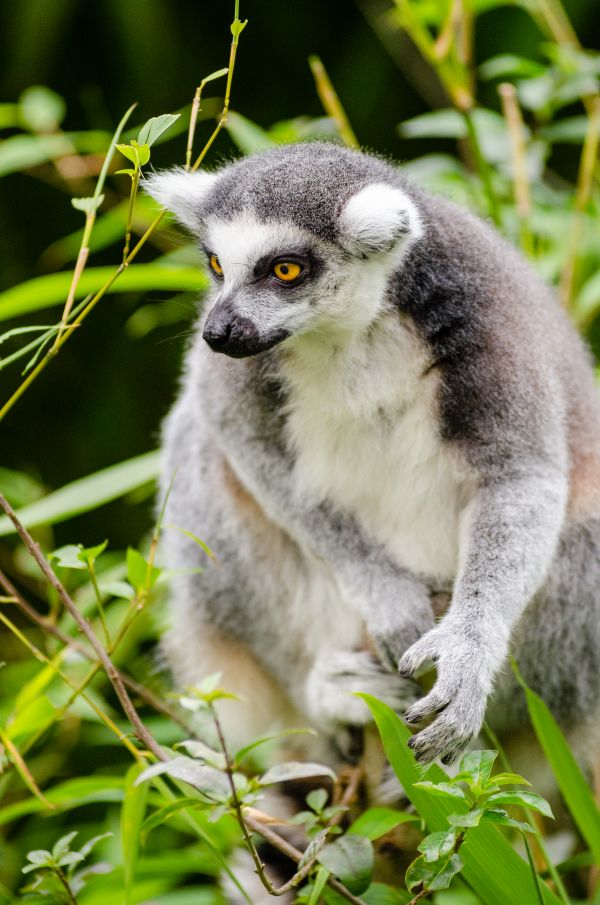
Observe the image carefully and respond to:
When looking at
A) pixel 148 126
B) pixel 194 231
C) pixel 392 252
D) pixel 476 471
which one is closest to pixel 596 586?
pixel 476 471

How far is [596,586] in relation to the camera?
3.10 metres

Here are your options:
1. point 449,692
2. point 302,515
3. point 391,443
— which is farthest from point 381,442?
point 449,692

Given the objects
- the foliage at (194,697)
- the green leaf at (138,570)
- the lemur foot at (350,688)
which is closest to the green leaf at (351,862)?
the foliage at (194,697)

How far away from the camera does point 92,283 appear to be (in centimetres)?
379

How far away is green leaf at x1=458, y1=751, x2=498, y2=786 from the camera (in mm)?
1902

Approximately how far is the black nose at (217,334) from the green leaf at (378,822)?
1.15 m

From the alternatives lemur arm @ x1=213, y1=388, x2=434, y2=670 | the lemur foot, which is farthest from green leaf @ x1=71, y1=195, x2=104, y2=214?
the lemur foot

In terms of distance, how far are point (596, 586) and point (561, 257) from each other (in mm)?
1639

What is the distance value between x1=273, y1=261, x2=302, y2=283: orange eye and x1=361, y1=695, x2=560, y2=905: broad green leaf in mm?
1099

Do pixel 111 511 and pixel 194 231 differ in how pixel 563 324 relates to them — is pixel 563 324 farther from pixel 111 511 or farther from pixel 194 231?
pixel 111 511

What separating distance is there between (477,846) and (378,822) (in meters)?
0.29

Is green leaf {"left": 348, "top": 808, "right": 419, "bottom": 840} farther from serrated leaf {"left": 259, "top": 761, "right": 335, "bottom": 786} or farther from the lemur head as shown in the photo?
the lemur head

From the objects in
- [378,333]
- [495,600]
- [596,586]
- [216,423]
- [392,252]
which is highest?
[392,252]

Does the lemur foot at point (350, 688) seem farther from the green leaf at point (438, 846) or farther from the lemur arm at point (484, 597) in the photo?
the green leaf at point (438, 846)
